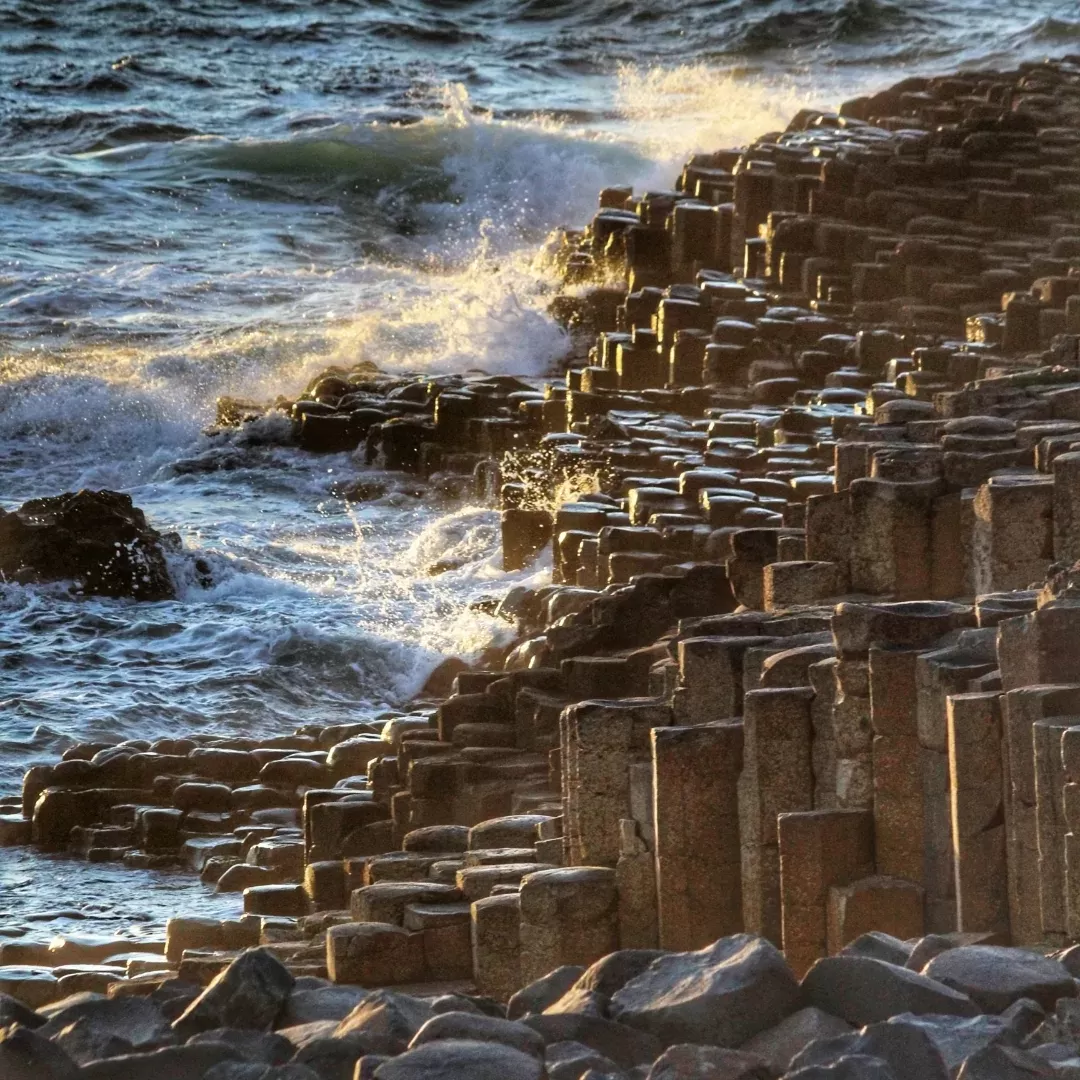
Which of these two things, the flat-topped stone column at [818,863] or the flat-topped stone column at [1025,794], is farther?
the flat-topped stone column at [818,863]

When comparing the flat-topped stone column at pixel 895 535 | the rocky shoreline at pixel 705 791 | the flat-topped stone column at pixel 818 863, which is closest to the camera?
the rocky shoreline at pixel 705 791

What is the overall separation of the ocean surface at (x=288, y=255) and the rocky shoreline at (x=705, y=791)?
148 centimetres

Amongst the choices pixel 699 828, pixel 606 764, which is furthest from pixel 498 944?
pixel 699 828

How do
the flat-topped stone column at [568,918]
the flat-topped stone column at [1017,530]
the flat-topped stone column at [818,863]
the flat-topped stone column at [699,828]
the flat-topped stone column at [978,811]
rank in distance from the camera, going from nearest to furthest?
the flat-topped stone column at [978,811] → the flat-topped stone column at [818,863] → the flat-topped stone column at [699,828] → the flat-topped stone column at [568,918] → the flat-topped stone column at [1017,530]

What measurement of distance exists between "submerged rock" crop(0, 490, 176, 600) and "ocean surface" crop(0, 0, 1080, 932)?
11.5 inches

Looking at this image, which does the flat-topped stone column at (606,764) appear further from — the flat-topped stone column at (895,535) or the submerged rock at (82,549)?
the submerged rock at (82,549)

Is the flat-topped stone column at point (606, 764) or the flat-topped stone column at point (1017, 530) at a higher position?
the flat-topped stone column at point (1017, 530)

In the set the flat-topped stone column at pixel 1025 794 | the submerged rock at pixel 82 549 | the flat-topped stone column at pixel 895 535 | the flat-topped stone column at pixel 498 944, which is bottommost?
the flat-topped stone column at pixel 498 944

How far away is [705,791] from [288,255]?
39.2 m

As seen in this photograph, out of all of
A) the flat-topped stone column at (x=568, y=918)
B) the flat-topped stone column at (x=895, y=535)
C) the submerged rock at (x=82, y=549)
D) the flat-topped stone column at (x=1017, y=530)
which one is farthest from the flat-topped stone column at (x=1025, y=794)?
the submerged rock at (x=82, y=549)

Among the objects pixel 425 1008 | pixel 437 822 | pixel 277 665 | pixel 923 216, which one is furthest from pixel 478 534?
pixel 425 1008

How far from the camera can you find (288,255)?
47.1m

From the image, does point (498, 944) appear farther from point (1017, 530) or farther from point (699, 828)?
point (1017, 530)

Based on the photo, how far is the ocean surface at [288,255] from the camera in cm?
2125
